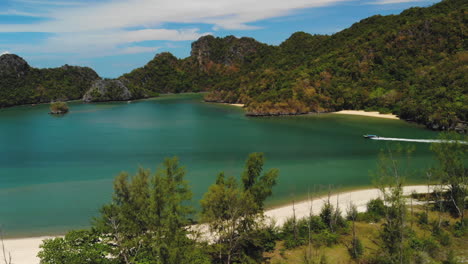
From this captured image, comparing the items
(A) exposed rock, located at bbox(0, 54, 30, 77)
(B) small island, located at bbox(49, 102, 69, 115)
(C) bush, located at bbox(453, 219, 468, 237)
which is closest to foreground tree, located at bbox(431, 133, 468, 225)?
(C) bush, located at bbox(453, 219, 468, 237)

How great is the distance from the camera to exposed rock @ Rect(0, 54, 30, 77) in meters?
191

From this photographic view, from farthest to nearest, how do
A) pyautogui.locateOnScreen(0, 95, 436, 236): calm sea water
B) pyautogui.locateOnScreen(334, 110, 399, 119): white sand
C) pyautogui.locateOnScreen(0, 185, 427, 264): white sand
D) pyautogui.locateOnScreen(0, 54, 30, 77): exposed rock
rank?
1. pyautogui.locateOnScreen(0, 54, 30, 77): exposed rock
2. pyautogui.locateOnScreen(334, 110, 399, 119): white sand
3. pyautogui.locateOnScreen(0, 95, 436, 236): calm sea water
4. pyautogui.locateOnScreen(0, 185, 427, 264): white sand

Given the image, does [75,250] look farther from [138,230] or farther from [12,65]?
[12,65]

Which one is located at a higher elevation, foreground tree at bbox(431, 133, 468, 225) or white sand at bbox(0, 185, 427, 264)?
foreground tree at bbox(431, 133, 468, 225)

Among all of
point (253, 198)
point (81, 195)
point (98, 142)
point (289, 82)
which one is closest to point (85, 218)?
point (81, 195)

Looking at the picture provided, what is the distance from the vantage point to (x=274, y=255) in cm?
2162

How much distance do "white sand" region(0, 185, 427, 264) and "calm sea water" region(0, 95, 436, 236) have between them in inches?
88.4

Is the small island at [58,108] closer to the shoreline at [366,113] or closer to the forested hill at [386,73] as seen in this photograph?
the forested hill at [386,73]

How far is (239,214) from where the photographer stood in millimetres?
19281

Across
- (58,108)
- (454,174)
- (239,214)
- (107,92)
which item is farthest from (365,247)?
(107,92)

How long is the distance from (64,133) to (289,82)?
71588mm

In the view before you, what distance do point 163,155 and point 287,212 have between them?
28.9m

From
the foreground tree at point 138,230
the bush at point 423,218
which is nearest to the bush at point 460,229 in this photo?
the bush at point 423,218

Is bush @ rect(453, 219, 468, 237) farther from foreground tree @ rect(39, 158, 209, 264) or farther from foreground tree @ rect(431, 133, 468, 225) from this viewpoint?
foreground tree @ rect(39, 158, 209, 264)
